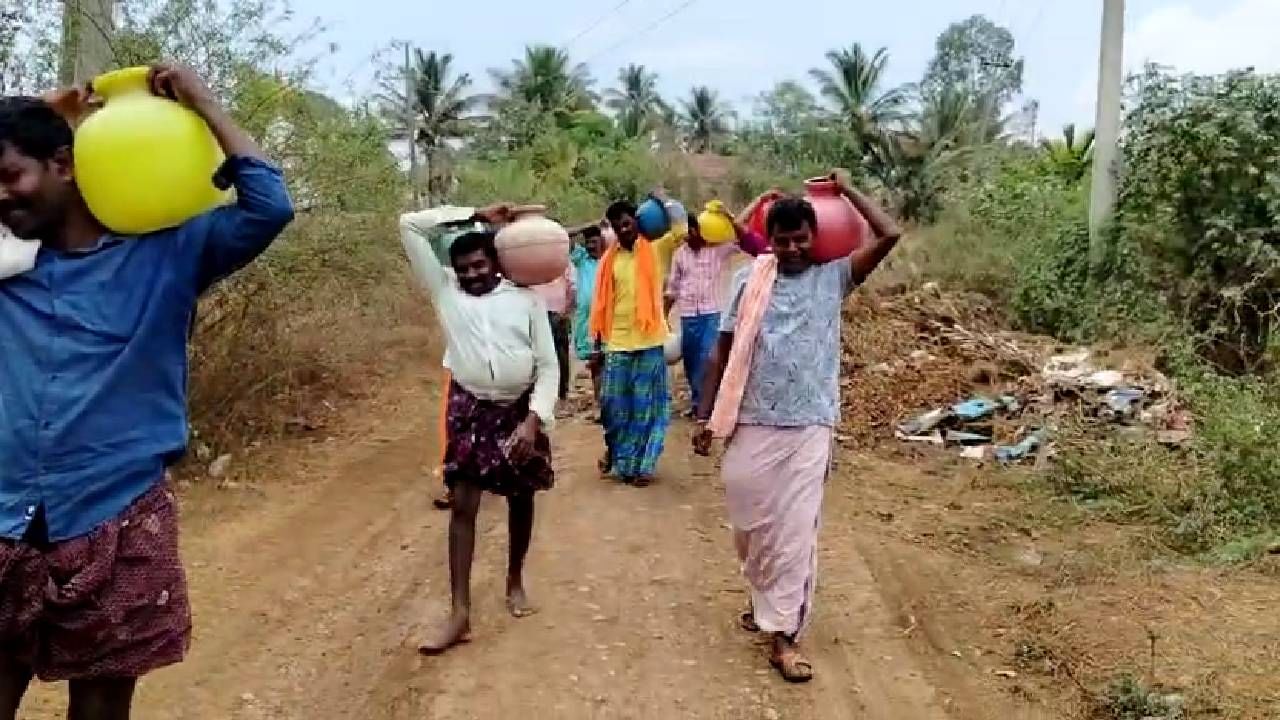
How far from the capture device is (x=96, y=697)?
2.84 m

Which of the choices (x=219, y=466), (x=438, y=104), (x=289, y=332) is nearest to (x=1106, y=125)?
(x=289, y=332)

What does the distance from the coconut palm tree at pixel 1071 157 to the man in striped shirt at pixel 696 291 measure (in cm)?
1209

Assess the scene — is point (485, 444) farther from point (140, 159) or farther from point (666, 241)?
point (666, 241)

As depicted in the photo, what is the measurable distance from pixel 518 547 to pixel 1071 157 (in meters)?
18.2

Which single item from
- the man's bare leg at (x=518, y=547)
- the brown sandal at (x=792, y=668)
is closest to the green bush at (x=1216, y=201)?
the brown sandal at (x=792, y=668)

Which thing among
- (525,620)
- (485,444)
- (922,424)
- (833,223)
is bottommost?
(922,424)

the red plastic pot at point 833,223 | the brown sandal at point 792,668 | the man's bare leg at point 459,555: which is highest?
the red plastic pot at point 833,223

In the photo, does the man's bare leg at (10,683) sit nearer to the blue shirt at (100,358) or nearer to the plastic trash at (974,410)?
the blue shirt at (100,358)

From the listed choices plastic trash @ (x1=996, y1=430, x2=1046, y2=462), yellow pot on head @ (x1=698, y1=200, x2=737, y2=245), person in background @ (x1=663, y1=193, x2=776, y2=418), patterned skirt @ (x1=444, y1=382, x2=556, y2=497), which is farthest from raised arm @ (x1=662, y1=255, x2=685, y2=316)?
patterned skirt @ (x1=444, y1=382, x2=556, y2=497)

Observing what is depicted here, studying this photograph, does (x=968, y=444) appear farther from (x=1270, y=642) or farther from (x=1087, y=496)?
(x=1270, y=642)

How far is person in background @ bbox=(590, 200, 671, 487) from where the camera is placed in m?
8.55

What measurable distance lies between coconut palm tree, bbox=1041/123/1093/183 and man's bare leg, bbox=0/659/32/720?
62.3 feet

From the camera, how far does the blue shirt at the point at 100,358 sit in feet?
8.92

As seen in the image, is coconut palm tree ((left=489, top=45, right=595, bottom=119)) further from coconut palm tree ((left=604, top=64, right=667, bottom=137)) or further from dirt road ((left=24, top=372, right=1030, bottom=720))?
dirt road ((left=24, top=372, right=1030, bottom=720))
